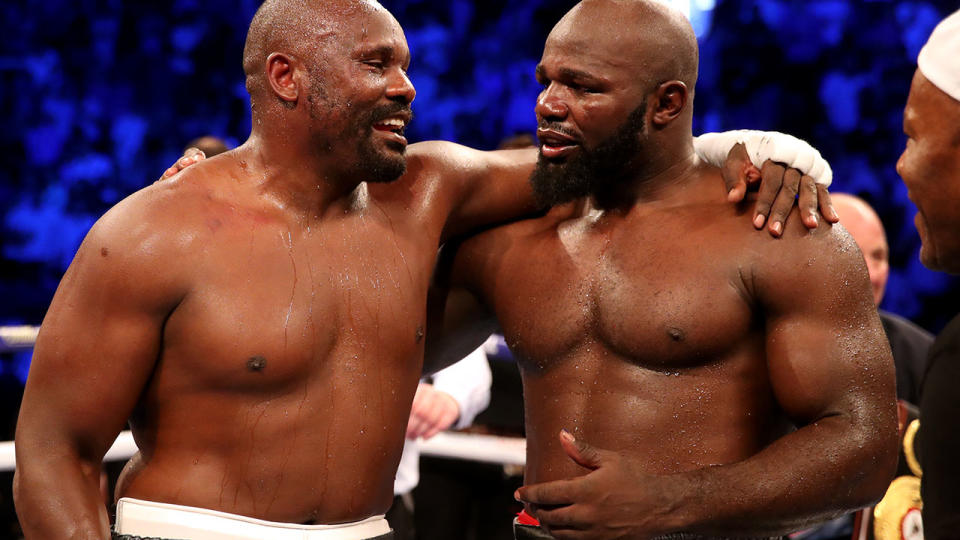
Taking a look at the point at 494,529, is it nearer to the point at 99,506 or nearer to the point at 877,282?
the point at 877,282

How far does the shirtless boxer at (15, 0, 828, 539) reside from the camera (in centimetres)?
165

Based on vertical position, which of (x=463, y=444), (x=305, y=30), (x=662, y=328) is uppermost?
(x=305, y=30)

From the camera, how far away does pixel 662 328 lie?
→ 1.83 meters

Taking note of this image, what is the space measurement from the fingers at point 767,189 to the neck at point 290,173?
70 centimetres

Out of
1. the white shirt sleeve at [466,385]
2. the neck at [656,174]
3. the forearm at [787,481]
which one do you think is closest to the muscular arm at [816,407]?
the forearm at [787,481]

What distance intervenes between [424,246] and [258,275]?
12.9 inches

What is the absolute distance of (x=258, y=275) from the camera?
1727 mm

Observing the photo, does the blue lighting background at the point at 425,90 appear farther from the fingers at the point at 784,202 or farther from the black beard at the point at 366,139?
the fingers at the point at 784,202

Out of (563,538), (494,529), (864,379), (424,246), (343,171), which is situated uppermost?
(343,171)

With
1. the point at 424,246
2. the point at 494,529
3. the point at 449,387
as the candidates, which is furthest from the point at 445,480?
the point at 424,246

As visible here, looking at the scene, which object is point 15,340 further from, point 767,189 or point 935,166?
point 935,166

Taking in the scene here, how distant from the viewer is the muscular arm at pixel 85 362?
163 cm

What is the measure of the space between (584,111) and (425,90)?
2.26 m

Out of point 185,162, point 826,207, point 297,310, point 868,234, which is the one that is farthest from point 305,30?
point 868,234
